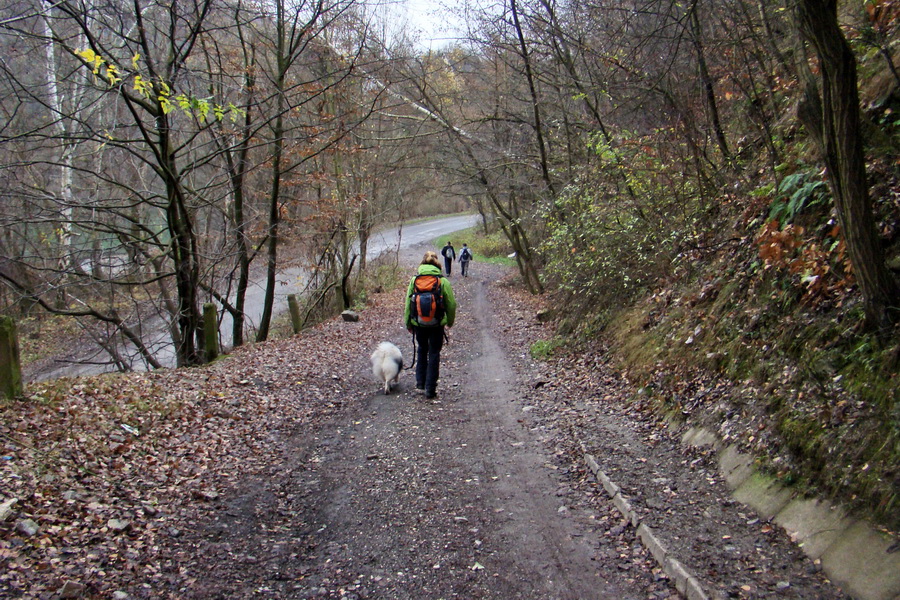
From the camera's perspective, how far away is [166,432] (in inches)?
282

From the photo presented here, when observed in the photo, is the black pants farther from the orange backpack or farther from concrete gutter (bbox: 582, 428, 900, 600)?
concrete gutter (bbox: 582, 428, 900, 600)

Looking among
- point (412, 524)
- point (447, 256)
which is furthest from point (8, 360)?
point (447, 256)

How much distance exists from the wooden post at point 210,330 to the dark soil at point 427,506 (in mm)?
3478

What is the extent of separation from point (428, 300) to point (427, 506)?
3899mm

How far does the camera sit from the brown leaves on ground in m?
4.34

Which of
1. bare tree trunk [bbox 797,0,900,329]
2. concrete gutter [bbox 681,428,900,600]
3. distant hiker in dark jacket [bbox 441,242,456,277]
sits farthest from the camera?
distant hiker in dark jacket [bbox 441,242,456,277]

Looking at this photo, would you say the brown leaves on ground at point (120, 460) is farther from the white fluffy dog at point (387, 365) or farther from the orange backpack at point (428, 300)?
the orange backpack at point (428, 300)

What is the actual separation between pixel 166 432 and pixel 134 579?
312 centimetres

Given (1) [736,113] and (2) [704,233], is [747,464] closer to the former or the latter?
(2) [704,233]

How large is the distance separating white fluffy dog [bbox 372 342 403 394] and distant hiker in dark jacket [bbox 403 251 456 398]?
1.95 ft

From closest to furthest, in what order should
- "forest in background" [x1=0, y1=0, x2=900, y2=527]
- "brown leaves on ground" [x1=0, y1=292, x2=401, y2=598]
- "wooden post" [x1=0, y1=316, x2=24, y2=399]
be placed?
"brown leaves on ground" [x1=0, y1=292, x2=401, y2=598] → "forest in background" [x1=0, y1=0, x2=900, y2=527] → "wooden post" [x1=0, y1=316, x2=24, y2=399]

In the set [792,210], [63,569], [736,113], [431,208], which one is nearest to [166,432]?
[63,569]

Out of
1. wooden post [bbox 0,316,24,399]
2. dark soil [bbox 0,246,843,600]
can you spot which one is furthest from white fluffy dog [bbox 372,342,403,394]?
wooden post [bbox 0,316,24,399]

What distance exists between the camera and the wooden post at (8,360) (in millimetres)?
6480
